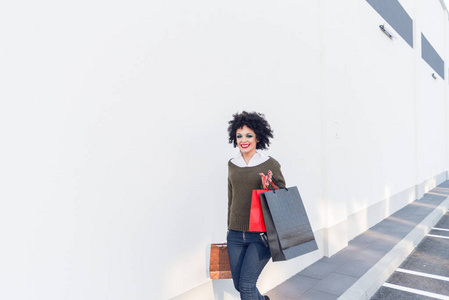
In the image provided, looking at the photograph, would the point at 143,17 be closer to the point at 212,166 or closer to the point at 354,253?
the point at 212,166

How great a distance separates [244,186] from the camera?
2605mm

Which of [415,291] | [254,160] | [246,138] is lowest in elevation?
[415,291]

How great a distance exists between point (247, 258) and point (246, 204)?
0.40m

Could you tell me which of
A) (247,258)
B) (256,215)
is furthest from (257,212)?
(247,258)

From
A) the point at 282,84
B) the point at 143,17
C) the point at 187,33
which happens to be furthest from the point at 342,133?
the point at 143,17

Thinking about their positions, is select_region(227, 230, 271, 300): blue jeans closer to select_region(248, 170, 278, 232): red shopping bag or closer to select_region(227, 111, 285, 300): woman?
select_region(227, 111, 285, 300): woman

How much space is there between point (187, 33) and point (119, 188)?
5.05ft

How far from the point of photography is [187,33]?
3.08 m

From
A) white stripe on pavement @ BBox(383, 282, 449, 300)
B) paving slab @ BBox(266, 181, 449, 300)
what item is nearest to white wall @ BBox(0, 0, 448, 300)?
paving slab @ BBox(266, 181, 449, 300)

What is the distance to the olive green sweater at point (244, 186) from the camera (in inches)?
101

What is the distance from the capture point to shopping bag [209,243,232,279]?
274 cm

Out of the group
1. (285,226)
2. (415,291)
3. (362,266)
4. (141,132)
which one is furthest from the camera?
(362,266)

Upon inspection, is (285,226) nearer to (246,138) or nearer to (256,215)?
(256,215)

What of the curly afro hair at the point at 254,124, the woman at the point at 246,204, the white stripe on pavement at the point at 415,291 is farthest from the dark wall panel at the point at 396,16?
the woman at the point at 246,204
